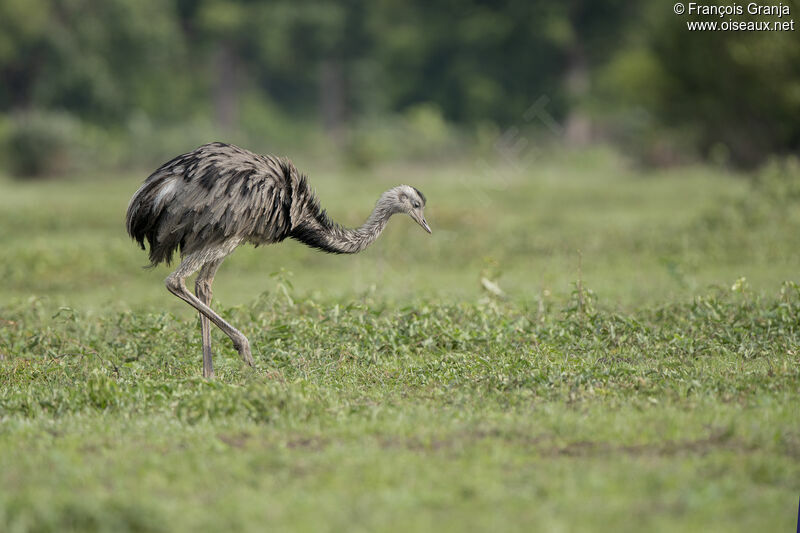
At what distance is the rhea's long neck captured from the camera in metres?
9.21

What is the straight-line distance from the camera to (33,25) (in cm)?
4153

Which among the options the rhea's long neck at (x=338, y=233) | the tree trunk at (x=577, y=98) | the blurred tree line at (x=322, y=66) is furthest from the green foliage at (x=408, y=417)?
the tree trunk at (x=577, y=98)

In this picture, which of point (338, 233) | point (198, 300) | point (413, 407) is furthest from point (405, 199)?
point (413, 407)

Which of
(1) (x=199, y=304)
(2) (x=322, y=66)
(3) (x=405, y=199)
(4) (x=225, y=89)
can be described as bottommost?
(1) (x=199, y=304)

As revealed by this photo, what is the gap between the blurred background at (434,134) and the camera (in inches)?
609

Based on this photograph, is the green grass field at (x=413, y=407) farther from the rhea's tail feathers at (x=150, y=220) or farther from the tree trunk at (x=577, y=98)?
the tree trunk at (x=577, y=98)

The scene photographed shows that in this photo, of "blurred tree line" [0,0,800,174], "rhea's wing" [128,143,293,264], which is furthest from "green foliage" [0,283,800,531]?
"blurred tree line" [0,0,800,174]

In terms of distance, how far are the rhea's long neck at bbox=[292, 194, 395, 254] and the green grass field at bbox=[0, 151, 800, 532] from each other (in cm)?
63

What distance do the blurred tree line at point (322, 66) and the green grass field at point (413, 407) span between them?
25.5 m

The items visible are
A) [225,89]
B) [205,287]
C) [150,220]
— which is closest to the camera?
[150,220]

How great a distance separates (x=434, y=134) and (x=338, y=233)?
32.6m

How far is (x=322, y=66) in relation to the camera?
2051 inches

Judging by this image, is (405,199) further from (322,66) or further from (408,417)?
(322,66)

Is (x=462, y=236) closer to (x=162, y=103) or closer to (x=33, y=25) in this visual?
(x=33, y=25)
